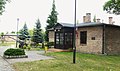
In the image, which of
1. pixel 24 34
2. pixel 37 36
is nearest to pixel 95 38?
pixel 37 36

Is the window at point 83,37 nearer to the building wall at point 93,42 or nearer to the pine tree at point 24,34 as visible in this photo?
the building wall at point 93,42

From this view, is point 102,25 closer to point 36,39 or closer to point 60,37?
point 60,37

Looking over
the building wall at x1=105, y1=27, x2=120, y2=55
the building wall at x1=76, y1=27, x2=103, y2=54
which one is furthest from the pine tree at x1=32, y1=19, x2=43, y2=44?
the building wall at x1=105, y1=27, x2=120, y2=55

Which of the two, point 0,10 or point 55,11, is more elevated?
point 55,11

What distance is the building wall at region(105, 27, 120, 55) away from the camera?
70.2 feet

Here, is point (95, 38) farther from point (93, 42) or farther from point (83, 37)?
point (83, 37)

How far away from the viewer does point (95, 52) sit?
2161 centimetres

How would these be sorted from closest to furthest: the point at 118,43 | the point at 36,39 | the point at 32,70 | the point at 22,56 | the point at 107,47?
the point at 32,70
the point at 22,56
the point at 107,47
the point at 118,43
the point at 36,39

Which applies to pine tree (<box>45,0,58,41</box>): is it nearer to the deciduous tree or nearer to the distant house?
the distant house

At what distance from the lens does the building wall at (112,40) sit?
2141 cm

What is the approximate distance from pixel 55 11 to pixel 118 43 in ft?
64.4

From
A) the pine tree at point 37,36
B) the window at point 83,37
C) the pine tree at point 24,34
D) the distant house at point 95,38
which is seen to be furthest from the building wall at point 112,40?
the pine tree at point 24,34

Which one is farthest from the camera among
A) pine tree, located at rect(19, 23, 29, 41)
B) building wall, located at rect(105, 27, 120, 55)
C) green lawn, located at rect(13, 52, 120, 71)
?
Result: pine tree, located at rect(19, 23, 29, 41)

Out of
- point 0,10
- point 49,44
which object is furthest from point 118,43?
point 0,10
